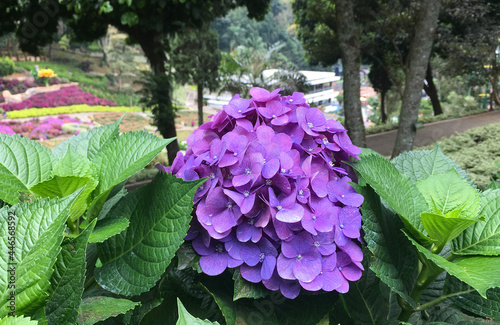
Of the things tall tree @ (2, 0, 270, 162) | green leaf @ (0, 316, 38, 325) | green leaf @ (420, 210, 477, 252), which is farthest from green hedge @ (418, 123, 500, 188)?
tall tree @ (2, 0, 270, 162)

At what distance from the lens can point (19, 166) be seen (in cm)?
73

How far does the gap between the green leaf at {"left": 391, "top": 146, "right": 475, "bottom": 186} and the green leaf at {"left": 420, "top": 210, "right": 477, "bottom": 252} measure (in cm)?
24

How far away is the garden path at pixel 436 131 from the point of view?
11.4 meters

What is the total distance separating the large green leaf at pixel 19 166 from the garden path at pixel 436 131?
1077 centimetres

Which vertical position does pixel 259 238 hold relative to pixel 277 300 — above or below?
above

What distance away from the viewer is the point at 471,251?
2.34 feet

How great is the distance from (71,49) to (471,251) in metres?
27.4

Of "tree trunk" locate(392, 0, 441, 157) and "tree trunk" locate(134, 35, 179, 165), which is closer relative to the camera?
"tree trunk" locate(392, 0, 441, 157)

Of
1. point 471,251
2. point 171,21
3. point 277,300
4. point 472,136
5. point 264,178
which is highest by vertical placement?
point 171,21

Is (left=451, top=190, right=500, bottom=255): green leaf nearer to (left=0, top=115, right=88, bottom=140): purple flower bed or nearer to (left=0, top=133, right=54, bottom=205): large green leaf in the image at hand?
(left=0, top=133, right=54, bottom=205): large green leaf

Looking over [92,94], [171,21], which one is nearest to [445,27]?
[171,21]

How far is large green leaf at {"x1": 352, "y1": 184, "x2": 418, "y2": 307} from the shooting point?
729mm

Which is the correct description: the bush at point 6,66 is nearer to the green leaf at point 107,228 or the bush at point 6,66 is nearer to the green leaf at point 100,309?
the green leaf at point 107,228

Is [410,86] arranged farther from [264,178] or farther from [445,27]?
[445,27]
